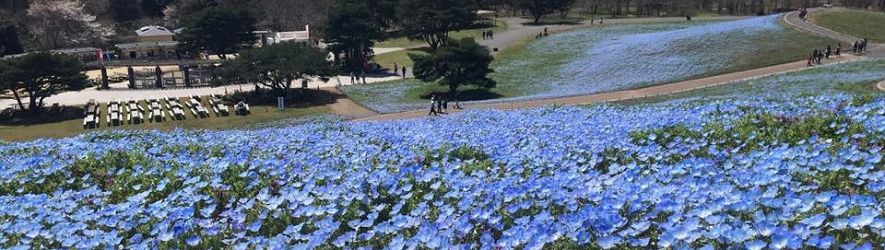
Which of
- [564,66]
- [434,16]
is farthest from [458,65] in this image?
[434,16]

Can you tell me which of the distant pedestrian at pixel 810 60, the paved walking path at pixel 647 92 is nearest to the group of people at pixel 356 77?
the paved walking path at pixel 647 92

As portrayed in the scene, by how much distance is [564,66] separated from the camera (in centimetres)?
5053

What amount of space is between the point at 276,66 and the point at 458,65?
1372cm

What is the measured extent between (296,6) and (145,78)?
114 feet

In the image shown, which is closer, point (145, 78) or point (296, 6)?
point (145, 78)

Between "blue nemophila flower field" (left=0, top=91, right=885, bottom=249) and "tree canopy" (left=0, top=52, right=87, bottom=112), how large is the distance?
3969cm

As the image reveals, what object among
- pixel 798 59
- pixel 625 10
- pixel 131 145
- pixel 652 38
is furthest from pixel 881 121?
Result: pixel 625 10

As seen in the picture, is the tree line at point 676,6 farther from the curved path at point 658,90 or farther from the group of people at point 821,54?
the curved path at point 658,90

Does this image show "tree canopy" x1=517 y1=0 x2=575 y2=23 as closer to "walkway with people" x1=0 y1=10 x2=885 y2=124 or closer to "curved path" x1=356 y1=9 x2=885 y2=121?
"walkway with people" x1=0 y1=10 x2=885 y2=124

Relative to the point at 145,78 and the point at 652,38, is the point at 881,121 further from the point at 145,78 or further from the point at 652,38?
the point at 145,78

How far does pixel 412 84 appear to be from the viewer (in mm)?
49688

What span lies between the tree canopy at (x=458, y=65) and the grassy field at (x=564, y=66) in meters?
1.76

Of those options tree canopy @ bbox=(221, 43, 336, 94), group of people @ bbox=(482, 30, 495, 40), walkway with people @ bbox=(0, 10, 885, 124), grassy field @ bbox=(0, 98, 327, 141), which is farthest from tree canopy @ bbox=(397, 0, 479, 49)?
grassy field @ bbox=(0, 98, 327, 141)

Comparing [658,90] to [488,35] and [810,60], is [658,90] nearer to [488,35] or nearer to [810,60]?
[810,60]
